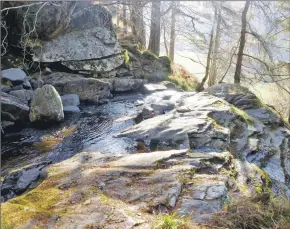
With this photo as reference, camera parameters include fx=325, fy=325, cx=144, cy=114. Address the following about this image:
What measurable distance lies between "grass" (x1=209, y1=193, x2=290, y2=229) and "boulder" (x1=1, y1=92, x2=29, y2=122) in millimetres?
7431

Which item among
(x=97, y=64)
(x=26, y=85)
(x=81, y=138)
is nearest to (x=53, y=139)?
(x=81, y=138)

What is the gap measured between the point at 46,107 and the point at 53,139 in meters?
1.65

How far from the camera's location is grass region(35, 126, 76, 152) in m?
7.77

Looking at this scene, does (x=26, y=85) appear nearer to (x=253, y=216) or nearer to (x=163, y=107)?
(x=163, y=107)

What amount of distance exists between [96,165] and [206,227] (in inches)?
93.5

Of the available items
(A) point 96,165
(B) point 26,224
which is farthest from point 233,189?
(B) point 26,224

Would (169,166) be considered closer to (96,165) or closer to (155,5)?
(96,165)

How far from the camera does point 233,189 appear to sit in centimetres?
459

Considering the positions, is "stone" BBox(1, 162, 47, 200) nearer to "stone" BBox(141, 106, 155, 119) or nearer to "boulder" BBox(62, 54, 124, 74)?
"stone" BBox(141, 106, 155, 119)

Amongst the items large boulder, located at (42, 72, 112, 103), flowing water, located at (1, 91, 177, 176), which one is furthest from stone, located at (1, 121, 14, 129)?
large boulder, located at (42, 72, 112, 103)

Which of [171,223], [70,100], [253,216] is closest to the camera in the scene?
[253,216]

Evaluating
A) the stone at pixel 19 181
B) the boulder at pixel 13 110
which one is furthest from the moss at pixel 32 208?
the boulder at pixel 13 110

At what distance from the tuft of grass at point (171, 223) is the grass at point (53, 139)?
15.5ft

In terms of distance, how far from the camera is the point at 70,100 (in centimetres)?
1125
